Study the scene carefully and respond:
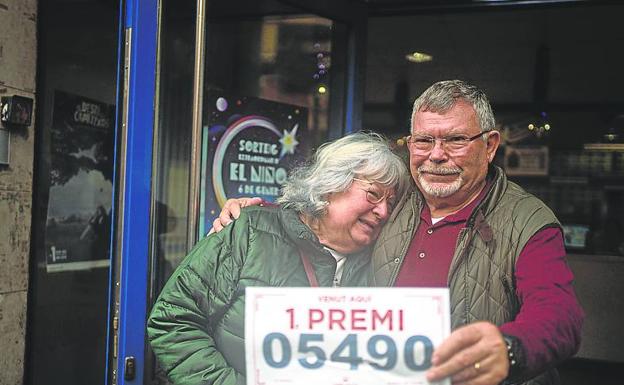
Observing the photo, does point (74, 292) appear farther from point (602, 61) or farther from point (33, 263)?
point (602, 61)

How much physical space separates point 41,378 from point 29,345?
0.65ft

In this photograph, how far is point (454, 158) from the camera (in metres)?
2.23

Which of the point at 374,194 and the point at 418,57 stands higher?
the point at 418,57

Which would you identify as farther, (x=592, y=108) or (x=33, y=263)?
(x=592, y=108)

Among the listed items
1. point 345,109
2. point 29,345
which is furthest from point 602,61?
point 29,345

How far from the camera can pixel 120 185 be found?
282 cm

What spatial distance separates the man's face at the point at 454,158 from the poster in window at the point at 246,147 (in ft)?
2.67

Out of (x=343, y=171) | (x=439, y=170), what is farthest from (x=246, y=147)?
(x=439, y=170)

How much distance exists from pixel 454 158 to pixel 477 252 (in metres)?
0.30

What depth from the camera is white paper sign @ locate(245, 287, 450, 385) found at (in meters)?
1.95

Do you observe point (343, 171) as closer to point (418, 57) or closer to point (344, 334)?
point (344, 334)

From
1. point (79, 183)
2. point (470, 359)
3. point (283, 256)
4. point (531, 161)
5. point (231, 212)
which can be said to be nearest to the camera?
point (470, 359)

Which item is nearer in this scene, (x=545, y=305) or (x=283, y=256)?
(x=545, y=305)

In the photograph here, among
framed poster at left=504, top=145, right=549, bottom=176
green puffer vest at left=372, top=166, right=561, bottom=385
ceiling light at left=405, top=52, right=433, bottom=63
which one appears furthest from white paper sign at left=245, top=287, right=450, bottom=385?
framed poster at left=504, top=145, right=549, bottom=176
